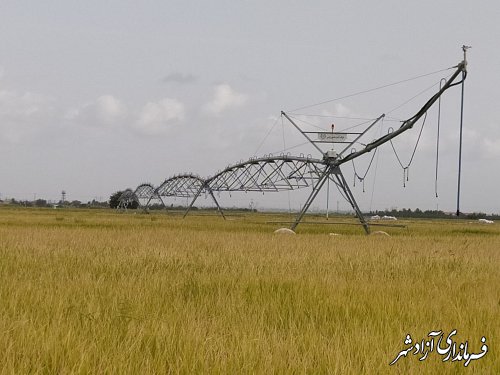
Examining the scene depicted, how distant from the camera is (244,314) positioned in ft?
15.8

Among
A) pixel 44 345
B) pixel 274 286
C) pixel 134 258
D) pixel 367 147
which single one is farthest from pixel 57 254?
pixel 367 147

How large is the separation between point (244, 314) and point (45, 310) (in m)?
1.99

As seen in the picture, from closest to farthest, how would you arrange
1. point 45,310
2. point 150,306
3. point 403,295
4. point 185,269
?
point 45,310 < point 150,306 < point 403,295 < point 185,269

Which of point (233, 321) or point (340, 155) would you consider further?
point (340, 155)

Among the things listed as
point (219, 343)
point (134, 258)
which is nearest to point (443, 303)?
point (219, 343)

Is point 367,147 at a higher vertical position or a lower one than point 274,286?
higher

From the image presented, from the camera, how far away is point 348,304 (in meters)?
5.42

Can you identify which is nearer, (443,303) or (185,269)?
(443,303)

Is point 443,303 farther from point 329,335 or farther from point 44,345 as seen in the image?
point 44,345

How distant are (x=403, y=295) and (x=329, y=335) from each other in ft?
7.99

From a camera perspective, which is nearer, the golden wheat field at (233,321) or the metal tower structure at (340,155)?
the golden wheat field at (233,321)

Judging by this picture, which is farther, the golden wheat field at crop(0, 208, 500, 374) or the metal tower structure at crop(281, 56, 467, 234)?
the metal tower structure at crop(281, 56, 467, 234)

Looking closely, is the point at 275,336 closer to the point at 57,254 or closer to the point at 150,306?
the point at 150,306

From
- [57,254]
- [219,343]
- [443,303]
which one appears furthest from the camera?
[57,254]
